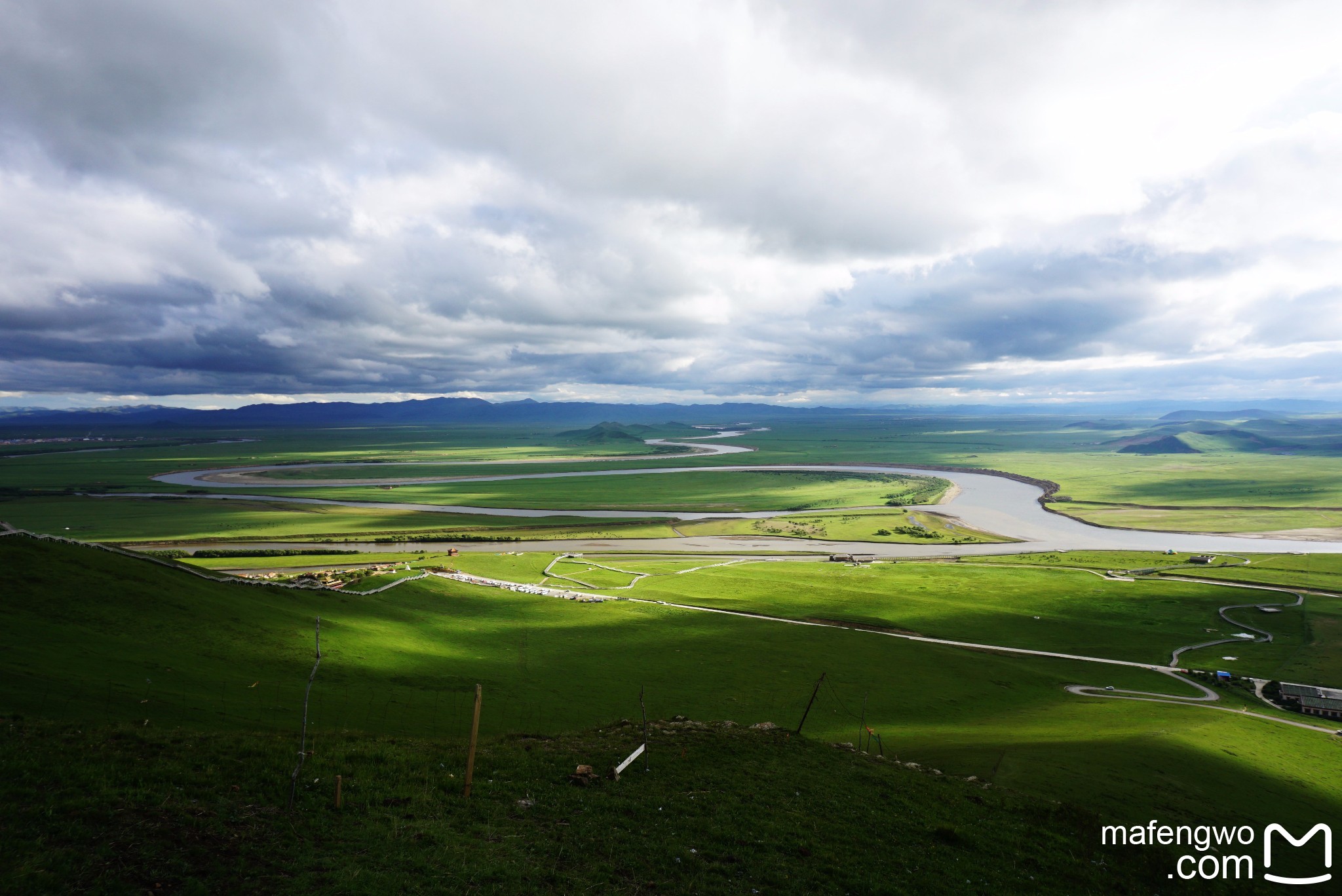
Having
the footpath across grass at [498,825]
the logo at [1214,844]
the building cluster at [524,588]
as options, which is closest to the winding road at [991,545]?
the building cluster at [524,588]

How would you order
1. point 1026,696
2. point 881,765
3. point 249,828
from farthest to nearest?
1. point 1026,696
2. point 881,765
3. point 249,828

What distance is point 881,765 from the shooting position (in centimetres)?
2705

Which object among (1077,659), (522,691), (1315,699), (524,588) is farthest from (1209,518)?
(522,691)

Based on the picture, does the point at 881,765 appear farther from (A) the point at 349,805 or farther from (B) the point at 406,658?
(B) the point at 406,658

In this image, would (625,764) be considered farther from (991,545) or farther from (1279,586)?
(991,545)

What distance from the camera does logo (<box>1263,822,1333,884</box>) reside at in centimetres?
2195

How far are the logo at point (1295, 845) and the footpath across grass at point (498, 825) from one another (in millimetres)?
4351

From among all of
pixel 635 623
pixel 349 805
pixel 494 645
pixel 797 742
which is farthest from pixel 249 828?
pixel 635 623

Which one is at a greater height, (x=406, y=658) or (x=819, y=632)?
(x=406, y=658)

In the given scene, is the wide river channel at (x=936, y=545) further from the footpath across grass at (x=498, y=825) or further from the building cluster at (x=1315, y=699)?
the footpath across grass at (x=498, y=825)

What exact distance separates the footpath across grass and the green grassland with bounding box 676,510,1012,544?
105 meters

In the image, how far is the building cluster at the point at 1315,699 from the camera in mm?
44875

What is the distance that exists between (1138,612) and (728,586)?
49.0 meters

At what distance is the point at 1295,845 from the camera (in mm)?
24469
